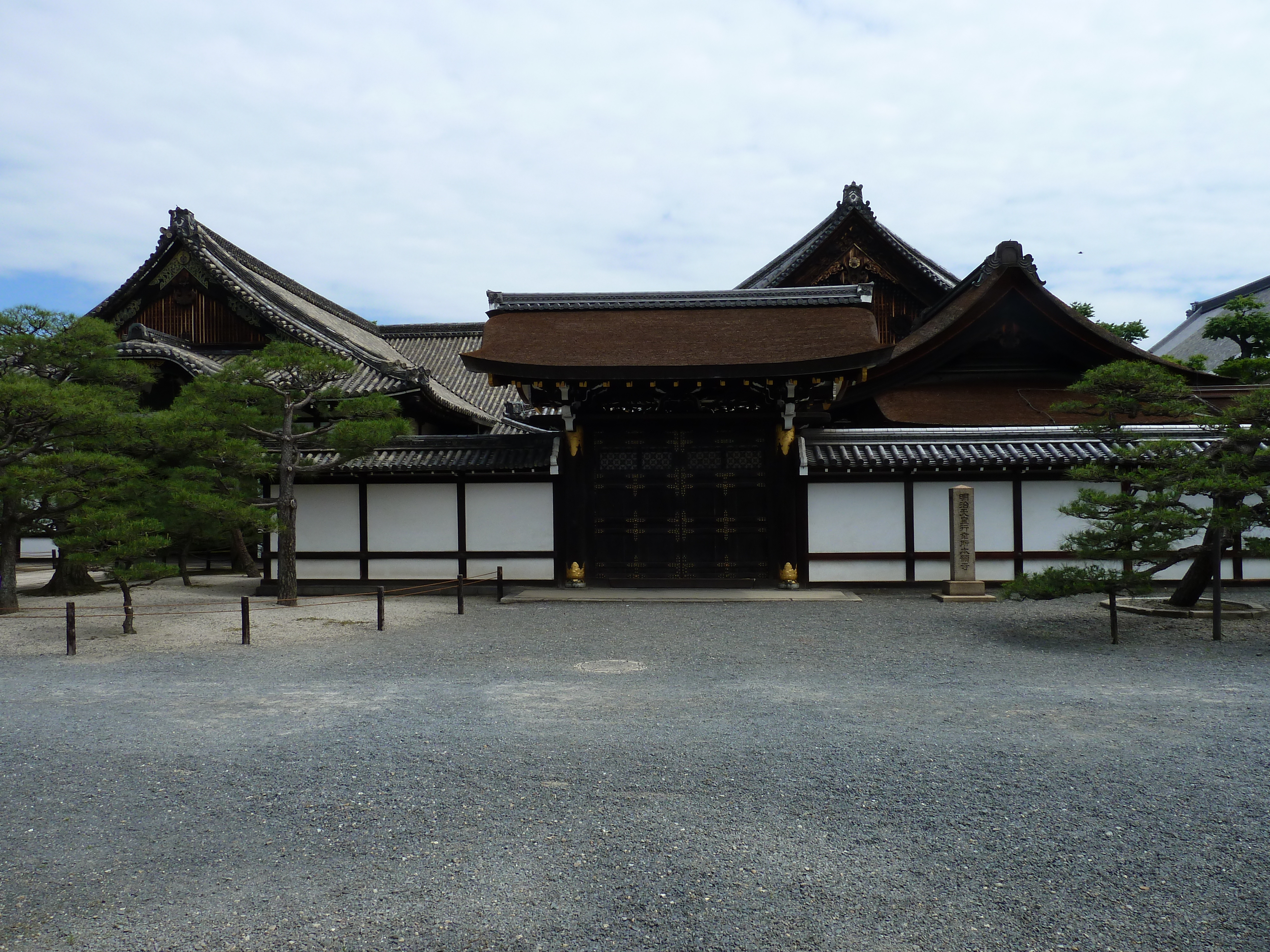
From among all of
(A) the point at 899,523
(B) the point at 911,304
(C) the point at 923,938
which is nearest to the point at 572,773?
(C) the point at 923,938

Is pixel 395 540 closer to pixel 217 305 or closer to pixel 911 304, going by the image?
pixel 217 305

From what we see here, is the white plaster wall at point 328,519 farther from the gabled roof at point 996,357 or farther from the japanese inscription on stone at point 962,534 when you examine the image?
the japanese inscription on stone at point 962,534

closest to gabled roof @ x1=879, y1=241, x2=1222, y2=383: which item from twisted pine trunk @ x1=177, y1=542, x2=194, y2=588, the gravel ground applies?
the gravel ground

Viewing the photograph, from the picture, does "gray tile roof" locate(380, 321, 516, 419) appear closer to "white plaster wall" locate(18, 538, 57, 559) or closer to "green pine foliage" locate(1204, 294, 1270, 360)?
Answer: "white plaster wall" locate(18, 538, 57, 559)

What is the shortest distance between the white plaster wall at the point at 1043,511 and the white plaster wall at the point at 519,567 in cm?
722

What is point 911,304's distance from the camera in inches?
731

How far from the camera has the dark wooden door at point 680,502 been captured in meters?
12.9

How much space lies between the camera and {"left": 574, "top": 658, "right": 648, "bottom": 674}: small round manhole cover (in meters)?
7.27

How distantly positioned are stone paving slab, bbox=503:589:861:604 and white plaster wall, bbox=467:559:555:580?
39 cm

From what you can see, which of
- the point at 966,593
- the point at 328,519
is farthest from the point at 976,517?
the point at 328,519

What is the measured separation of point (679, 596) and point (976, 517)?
4695 millimetres

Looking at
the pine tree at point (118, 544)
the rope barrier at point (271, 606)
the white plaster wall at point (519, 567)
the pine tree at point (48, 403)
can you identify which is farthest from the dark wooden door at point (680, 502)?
the pine tree at point (48, 403)

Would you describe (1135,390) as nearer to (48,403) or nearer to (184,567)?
(48,403)

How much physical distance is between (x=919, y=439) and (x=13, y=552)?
521 inches
